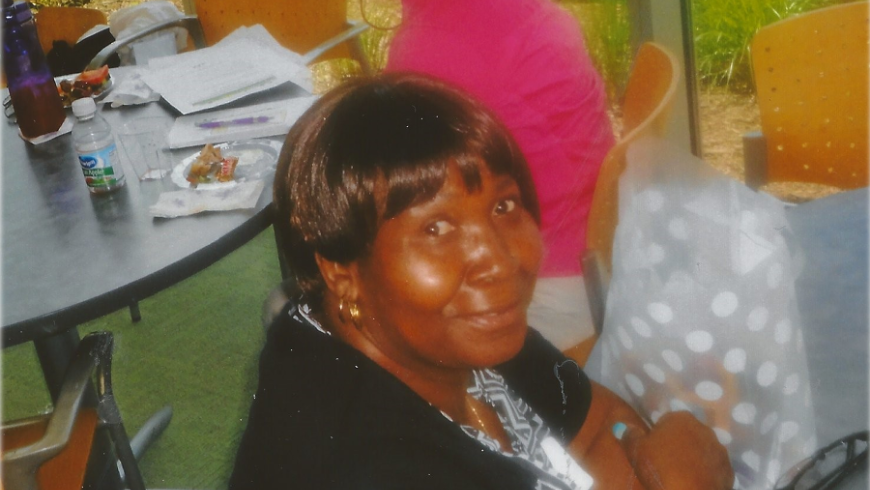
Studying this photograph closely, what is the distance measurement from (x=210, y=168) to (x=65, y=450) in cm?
50

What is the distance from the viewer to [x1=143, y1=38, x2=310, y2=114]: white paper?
5.57 ft

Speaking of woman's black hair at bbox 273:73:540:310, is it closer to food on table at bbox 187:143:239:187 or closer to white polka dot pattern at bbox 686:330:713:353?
white polka dot pattern at bbox 686:330:713:353

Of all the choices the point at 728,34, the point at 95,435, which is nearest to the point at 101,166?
the point at 95,435

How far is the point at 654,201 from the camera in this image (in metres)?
1.11

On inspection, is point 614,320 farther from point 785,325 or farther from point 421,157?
point 421,157

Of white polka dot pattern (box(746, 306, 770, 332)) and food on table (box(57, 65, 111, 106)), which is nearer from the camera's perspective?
white polka dot pattern (box(746, 306, 770, 332))

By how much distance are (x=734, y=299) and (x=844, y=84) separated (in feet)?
2.97

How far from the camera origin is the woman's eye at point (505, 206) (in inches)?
34.8

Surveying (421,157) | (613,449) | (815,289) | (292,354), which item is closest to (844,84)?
(815,289)

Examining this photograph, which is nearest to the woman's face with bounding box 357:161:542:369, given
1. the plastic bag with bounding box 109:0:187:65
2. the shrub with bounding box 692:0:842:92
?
the shrub with bounding box 692:0:842:92

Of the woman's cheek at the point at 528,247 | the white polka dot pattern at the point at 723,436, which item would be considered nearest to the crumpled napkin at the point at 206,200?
the woman's cheek at the point at 528,247

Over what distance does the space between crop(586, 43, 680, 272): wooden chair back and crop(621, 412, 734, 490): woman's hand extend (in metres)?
0.26

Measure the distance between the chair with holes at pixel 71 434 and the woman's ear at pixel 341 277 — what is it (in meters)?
0.45

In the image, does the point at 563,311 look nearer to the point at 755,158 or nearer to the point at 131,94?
the point at 755,158
